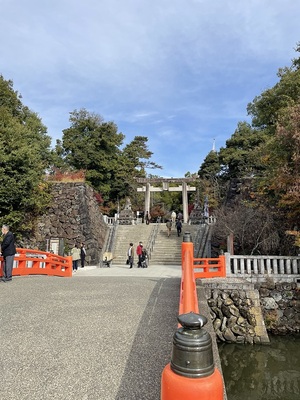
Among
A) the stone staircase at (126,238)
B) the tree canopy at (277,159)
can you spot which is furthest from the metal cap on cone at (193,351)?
the stone staircase at (126,238)

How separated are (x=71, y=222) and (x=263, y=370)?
46.9ft

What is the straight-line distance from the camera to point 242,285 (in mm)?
8258

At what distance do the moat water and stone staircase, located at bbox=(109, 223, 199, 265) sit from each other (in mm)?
9141

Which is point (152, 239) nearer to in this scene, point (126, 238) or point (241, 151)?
point (126, 238)

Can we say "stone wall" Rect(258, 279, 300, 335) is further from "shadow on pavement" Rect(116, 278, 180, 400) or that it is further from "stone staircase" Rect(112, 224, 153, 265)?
"stone staircase" Rect(112, 224, 153, 265)

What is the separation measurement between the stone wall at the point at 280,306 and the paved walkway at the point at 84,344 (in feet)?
14.5

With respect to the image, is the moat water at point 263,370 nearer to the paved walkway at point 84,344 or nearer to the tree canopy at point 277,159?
the paved walkway at point 84,344

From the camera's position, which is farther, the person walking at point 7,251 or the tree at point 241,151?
the tree at point 241,151

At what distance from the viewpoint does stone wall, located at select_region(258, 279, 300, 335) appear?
340 inches

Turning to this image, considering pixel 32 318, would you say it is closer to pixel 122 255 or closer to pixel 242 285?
pixel 242 285

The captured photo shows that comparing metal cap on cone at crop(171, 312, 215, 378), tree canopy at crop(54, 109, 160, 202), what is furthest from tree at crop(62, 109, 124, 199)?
metal cap on cone at crop(171, 312, 215, 378)

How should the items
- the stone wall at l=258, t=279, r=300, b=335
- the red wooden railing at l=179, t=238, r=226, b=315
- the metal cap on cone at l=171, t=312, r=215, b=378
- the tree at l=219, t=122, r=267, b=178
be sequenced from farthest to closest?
the tree at l=219, t=122, r=267, b=178 < the stone wall at l=258, t=279, r=300, b=335 < the red wooden railing at l=179, t=238, r=226, b=315 < the metal cap on cone at l=171, t=312, r=215, b=378

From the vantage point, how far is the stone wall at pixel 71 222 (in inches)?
695

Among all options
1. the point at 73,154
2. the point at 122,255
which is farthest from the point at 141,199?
the point at 122,255
